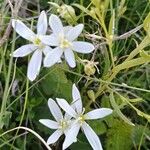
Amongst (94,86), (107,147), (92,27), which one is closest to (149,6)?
(92,27)

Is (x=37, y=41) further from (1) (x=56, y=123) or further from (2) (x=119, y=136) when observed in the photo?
(2) (x=119, y=136)

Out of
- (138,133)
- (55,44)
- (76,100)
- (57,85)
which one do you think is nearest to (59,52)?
(55,44)

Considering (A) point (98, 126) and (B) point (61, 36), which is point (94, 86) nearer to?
(A) point (98, 126)

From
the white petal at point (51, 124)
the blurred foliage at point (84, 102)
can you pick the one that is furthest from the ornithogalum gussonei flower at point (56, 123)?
the blurred foliage at point (84, 102)

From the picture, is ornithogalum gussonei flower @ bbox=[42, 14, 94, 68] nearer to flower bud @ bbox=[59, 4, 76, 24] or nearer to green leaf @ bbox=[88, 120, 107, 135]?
flower bud @ bbox=[59, 4, 76, 24]

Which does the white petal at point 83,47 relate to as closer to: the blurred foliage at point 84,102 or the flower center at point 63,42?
the flower center at point 63,42

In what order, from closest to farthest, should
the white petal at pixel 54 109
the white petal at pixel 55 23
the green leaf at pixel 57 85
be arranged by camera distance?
1. the white petal at pixel 55 23
2. the white petal at pixel 54 109
3. the green leaf at pixel 57 85
